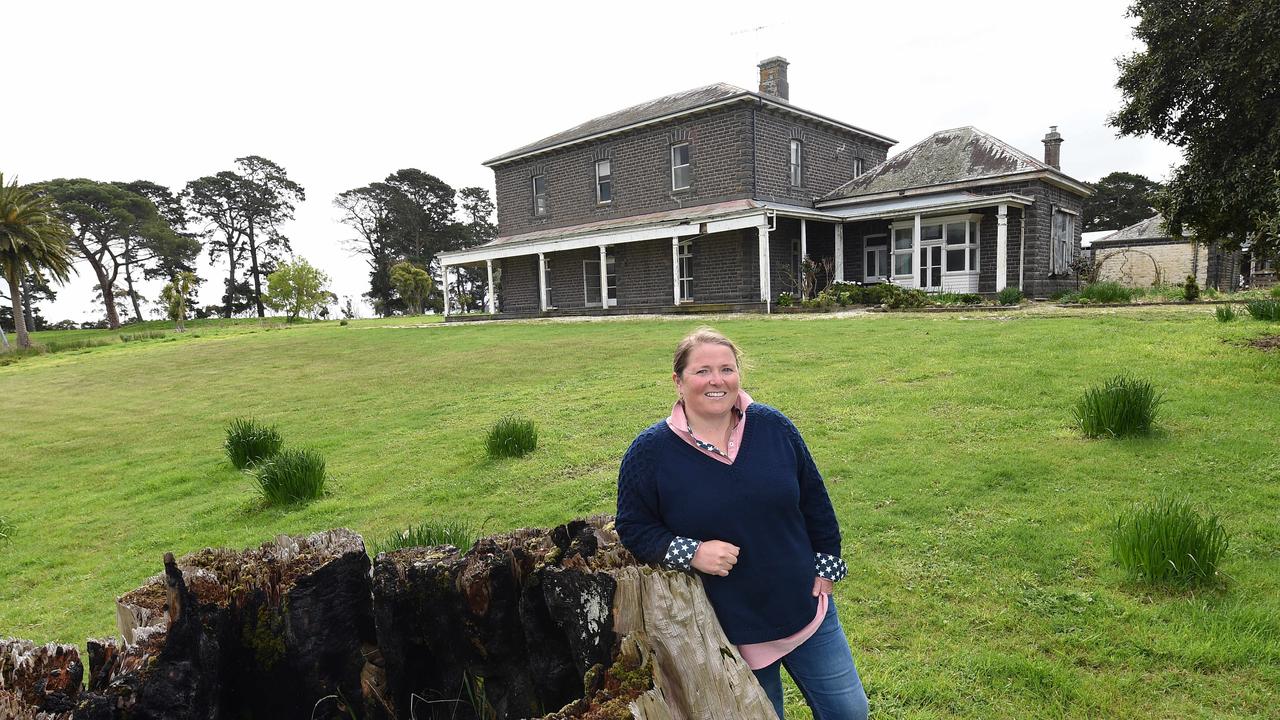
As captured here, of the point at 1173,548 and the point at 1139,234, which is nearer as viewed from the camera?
the point at 1173,548

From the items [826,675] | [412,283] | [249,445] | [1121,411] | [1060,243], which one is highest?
[412,283]

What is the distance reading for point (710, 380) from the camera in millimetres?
2090

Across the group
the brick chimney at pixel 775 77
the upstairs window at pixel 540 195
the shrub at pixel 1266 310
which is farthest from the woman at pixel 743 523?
the upstairs window at pixel 540 195

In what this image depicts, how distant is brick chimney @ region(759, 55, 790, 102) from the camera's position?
27547 mm

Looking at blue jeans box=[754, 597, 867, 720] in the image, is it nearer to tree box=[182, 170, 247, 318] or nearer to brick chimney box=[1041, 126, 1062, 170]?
brick chimney box=[1041, 126, 1062, 170]

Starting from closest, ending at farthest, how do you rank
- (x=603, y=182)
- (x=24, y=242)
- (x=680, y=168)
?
1. (x=680, y=168)
2. (x=603, y=182)
3. (x=24, y=242)

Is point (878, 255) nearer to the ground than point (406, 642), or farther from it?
farther from it

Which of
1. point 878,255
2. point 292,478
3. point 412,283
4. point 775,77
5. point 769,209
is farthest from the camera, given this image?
point 412,283

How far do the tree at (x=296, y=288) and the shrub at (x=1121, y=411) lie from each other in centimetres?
4416

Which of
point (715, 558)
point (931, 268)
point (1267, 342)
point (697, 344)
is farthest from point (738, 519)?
point (931, 268)

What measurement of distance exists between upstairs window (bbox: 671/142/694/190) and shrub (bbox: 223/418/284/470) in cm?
2054

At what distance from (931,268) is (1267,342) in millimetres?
14785

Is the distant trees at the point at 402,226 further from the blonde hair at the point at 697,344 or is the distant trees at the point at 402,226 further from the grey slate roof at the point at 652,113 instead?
the blonde hair at the point at 697,344

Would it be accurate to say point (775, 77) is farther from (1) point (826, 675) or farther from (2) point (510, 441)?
(1) point (826, 675)
